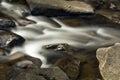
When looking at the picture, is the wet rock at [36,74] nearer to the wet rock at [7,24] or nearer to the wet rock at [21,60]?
the wet rock at [21,60]

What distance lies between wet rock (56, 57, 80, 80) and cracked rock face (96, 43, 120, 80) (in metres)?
0.54

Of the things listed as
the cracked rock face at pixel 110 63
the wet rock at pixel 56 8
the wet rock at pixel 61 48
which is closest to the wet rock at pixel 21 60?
the wet rock at pixel 61 48

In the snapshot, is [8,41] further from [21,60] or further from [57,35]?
[57,35]

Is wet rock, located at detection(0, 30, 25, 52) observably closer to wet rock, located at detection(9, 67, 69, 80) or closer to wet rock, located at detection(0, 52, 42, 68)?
wet rock, located at detection(0, 52, 42, 68)

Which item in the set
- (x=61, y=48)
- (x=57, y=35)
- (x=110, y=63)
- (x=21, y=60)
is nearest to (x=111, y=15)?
(x=57, y=35)

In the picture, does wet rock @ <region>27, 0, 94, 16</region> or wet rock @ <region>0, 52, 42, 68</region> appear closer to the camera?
wet rock @ <region>0, 52, 42, 68</region>

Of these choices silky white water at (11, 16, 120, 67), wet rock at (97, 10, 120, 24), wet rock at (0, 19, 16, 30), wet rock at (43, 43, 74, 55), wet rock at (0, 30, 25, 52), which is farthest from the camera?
wet rock at (97, 10, 120, 24)

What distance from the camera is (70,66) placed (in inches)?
276

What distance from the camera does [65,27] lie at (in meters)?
9.77

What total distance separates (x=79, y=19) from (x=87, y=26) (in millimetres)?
432

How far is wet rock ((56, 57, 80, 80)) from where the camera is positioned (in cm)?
671

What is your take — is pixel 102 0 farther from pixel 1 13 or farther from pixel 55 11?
pixel 1 13

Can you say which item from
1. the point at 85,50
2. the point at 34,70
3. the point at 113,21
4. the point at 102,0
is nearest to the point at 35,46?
the point at 85,50

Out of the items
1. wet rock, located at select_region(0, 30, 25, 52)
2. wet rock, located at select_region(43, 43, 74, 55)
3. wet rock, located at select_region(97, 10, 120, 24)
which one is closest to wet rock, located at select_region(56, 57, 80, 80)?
wet rock, located at select_region(43, 43, 74, 55)
